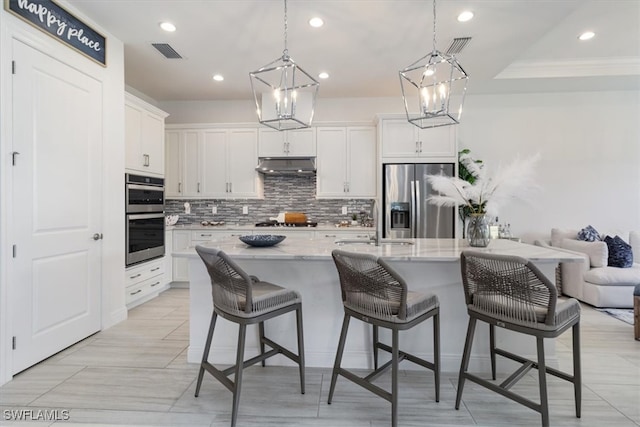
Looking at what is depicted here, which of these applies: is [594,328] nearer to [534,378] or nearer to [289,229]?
[534,378]

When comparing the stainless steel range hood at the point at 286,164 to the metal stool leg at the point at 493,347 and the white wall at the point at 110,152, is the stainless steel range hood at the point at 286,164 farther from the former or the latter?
the metal stool leg at the point at 493,347

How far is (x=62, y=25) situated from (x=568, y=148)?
6346 millimetres

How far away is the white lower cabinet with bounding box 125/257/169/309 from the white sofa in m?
5.17

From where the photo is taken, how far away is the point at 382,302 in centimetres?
186

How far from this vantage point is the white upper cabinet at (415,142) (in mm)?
4633

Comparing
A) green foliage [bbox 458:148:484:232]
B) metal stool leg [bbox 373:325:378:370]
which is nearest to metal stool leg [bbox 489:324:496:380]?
metal stool leg [bbox 373:325:378:370]

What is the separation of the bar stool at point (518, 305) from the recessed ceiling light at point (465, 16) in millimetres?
2251

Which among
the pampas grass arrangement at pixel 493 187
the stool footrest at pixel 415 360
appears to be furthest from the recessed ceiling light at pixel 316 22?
the stool footrest at pixel 415 360

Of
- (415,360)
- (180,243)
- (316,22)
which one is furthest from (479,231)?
(180,243)

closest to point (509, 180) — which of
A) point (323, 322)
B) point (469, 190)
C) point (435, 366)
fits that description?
point (469, 190)

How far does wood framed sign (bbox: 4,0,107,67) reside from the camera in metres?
2.43

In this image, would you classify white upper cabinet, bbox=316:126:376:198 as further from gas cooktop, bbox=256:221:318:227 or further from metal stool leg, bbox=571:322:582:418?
metal stool leg, bbox=571:322:582:418

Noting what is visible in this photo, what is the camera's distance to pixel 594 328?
3330 millimetres

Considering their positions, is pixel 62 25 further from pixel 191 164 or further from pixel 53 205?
pixel 191 164
